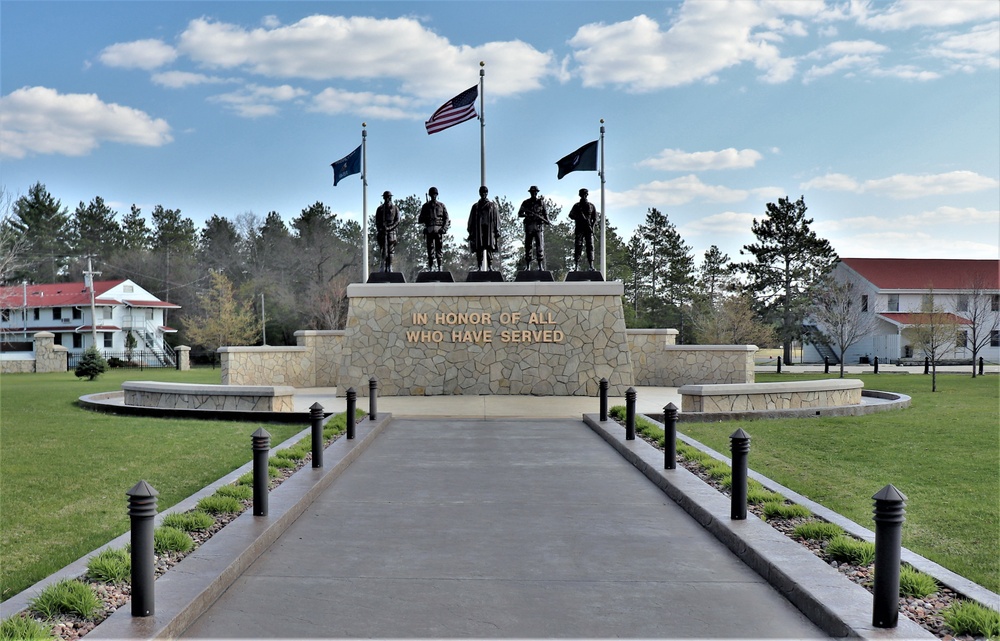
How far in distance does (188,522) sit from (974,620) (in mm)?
6027

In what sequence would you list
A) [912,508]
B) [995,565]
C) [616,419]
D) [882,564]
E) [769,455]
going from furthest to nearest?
[616,419] → [769,455] → [912,508] → [995,565] → [882,564]

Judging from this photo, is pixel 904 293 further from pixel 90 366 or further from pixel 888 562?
pixel 888 562

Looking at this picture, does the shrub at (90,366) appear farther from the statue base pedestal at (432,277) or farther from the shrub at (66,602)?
the shrub at (66,602)

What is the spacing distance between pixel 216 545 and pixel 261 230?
75489 millimetres

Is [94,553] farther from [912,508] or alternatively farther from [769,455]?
[769,455]

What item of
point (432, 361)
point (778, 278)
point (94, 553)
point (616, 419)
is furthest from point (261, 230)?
point (94, 553)

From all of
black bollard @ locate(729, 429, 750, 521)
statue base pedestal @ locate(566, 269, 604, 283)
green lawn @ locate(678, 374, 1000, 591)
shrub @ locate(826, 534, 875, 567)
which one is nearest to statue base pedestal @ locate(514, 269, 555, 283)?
statue base pedestal @ locate(566, 269, 604, 283)

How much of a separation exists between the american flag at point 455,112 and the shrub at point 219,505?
58.2 ft

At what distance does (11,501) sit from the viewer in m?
Answer: 8.48

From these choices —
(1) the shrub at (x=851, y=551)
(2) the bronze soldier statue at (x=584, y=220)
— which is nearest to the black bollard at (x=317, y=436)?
(1) the shrub at (x=851, y=551)

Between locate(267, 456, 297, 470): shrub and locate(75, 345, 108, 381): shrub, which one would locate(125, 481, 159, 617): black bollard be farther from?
locate(75, 345, 108, 381): shrub

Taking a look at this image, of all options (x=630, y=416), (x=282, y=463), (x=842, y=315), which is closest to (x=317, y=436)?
(x=282, y=463)

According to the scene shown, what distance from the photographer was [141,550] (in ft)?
16.0

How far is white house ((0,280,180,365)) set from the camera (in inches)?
2479
